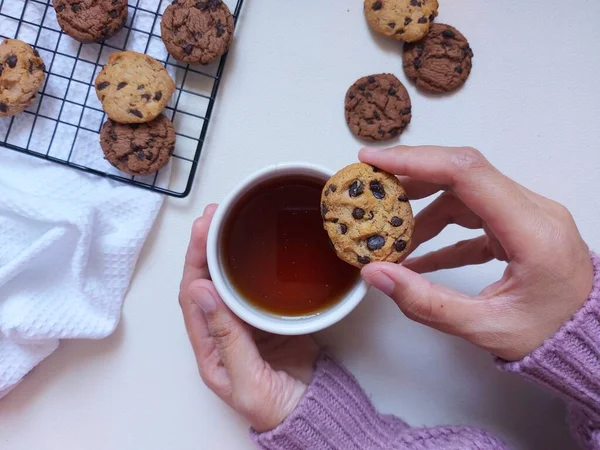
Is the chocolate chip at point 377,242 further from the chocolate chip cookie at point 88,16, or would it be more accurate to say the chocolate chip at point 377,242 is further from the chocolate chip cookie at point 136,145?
the chocolate chip cookie at point 88,16

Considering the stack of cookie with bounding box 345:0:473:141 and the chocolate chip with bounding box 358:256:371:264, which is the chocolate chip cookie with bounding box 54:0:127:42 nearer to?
the stack of cookie with bounding box 345:0:473:141

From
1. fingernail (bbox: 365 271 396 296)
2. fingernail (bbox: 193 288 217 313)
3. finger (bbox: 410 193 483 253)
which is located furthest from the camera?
finger (bbox: 410 193 483 253)

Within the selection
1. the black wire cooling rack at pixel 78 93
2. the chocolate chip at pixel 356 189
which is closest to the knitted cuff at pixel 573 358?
the chocolate chip at pixel 356 189

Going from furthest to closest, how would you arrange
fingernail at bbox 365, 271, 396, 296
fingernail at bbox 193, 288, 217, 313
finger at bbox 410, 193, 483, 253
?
finger at bbox 410, 193, 483, 253, fingernail at bbox 193, 288, 217, 313, fingernail at bbox 365, 271, 396, 296

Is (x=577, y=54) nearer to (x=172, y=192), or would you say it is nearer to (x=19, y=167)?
(x=172, y=192)

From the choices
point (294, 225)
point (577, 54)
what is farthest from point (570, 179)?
point (294, 225)

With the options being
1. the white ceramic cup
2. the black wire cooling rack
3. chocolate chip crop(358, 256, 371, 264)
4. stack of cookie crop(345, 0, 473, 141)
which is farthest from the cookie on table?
chocolate chip crop(358, 256, 371, 264)
